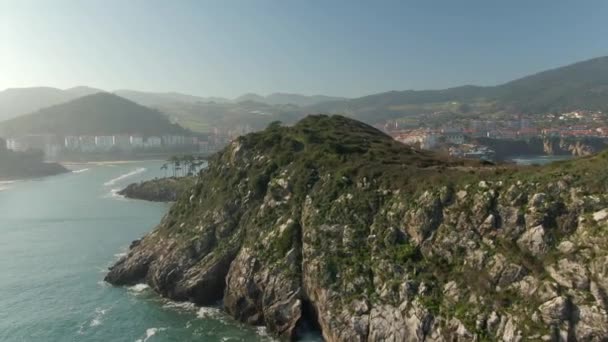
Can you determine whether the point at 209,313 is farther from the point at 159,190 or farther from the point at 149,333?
the point at 159,190

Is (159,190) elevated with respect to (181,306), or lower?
elevated

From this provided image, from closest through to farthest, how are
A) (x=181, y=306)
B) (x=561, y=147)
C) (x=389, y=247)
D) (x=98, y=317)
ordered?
(x=389, y=247) < (x=98, y=317) < (x=181, y=306) < (x=561, y=147)

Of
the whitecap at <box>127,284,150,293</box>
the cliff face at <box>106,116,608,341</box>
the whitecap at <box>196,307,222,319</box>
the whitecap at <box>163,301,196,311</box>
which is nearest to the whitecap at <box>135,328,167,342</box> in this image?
the whitecap at <box>196,307,222,319</box>

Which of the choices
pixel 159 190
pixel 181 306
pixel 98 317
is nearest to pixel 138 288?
pixel 98 317

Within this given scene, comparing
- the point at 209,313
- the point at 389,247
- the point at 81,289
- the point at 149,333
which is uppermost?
the point at 389,247

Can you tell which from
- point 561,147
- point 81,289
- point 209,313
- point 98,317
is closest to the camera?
point 209,313

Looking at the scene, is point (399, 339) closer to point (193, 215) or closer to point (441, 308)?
point (441, 308)
